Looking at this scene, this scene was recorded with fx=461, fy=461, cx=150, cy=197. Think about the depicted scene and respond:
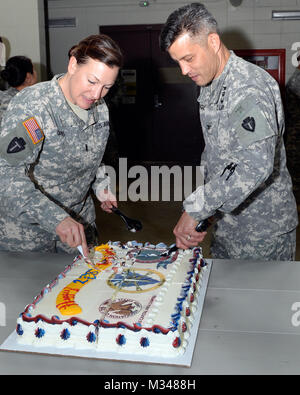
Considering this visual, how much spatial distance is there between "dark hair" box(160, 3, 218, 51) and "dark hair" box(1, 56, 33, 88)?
6.65ft

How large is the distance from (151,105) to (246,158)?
5.94 m

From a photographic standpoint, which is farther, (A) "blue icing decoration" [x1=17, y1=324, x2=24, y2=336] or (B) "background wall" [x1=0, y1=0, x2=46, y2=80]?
(B) "background wall" [x1=0, y1=0, x2=46, y2=80]

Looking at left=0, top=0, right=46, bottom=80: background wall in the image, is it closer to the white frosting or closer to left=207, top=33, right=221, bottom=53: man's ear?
left=207, top=33, right=221, bottom=53: man's ear

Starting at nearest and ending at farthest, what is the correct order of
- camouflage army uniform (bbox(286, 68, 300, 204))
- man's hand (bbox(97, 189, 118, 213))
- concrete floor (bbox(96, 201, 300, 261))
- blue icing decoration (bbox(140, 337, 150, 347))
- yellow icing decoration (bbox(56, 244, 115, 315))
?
blue icing decoration (bbox(140, 337, 150, 347)), yellow icing decoration (bbox(56, 244, 115, 315)), man's hand (bbox(97, 189, 118, 213)), concrete floor (bbox(96, 201, 300, 261)), camouflage army uniform (bbox(286, 68, 300, 204))

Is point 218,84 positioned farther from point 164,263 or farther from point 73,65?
point 164,263

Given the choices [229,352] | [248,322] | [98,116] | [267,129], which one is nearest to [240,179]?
[267,129]

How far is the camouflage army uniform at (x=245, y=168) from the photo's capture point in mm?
1439

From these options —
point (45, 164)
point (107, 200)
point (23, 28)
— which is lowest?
point (107, 200)

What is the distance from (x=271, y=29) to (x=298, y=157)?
6.58ft

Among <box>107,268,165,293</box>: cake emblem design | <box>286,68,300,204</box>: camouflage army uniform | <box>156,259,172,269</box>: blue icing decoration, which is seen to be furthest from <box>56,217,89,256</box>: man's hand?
<box>286,68,300,204</box>: camouflage army uniform

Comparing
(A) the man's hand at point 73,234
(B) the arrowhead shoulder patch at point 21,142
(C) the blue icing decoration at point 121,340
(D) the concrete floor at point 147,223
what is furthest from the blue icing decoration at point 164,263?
(D) the concrete floor at point 147,223

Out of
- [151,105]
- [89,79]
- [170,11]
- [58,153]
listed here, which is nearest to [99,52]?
[89,79]

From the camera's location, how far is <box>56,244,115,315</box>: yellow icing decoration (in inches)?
49.2

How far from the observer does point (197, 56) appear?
156 centimetres
